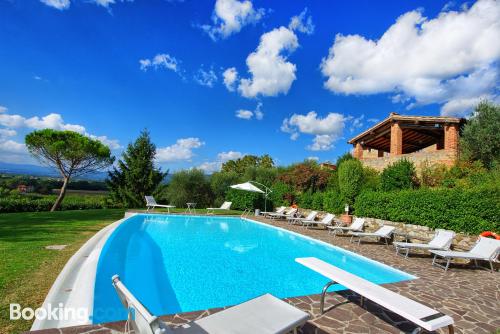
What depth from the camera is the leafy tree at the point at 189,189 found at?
22391mm

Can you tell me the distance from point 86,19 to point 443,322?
48.0 feet

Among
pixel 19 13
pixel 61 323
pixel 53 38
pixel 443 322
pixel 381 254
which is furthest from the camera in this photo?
pixel 53 38

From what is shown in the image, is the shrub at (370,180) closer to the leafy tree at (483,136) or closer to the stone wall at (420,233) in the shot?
the stone wall at (420,233)

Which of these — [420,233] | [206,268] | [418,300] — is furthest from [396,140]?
[206,268]

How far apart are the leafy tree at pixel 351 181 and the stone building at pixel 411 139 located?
11.4 feet

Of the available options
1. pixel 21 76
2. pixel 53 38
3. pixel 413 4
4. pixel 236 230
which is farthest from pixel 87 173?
pixel 413 4

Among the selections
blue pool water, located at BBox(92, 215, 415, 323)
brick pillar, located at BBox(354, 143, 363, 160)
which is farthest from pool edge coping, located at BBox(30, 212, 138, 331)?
brick pillar, located at BBox(354, 143, 363, 160)

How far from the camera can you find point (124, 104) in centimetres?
2353

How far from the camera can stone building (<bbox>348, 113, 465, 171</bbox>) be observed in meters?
14.5

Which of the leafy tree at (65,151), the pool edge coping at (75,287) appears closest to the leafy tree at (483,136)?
the pool edge coping at (75,287)

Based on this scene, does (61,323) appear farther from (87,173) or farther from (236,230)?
(87,173)

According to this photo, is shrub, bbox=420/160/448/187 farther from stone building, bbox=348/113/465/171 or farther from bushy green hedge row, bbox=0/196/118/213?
Result: bushy green hedge row, bbox=0/196/118/213

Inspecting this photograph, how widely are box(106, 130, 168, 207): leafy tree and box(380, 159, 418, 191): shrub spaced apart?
722 inches

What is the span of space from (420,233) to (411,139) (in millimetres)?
14712
